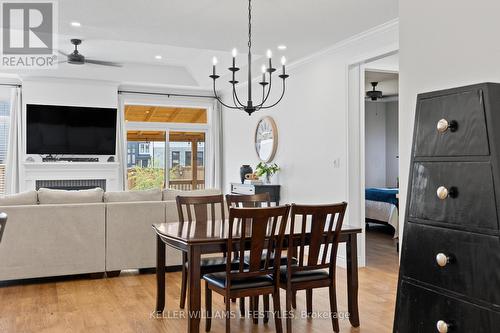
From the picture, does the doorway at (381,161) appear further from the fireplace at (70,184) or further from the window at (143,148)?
the fireplace at (70,184)

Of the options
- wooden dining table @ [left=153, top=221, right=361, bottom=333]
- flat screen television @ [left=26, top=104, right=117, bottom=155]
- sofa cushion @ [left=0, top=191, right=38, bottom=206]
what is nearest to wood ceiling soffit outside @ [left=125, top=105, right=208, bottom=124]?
flat screen television @ [left=26, top=104, right=117, bottom=155]

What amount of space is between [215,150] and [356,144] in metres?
4.18

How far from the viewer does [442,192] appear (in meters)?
1.39

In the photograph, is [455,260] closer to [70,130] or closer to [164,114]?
[70,130]

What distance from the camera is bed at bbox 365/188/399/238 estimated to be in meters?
7.04

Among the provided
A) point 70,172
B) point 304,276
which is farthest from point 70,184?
point 304,276

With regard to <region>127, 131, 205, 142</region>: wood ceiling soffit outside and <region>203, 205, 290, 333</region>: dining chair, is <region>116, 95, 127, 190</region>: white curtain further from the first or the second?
<region>203, 205, 290, 333</region>: dining chair

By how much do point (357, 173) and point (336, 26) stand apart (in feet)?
5.58

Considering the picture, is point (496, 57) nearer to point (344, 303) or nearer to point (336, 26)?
point (344, 303)

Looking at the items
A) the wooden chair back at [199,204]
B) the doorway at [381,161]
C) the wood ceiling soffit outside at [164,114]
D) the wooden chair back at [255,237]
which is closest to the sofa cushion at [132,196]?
the wooden chair back at [199,204]

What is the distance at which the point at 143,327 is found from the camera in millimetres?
3195

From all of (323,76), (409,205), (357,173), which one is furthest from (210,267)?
Answer: (323,76)

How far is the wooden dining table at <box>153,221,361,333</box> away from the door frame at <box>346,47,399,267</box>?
6.71ft

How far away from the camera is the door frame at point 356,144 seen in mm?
5250
